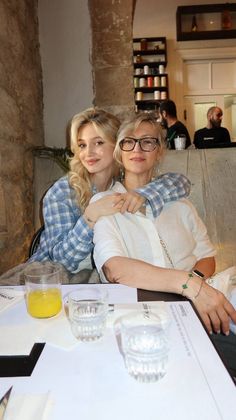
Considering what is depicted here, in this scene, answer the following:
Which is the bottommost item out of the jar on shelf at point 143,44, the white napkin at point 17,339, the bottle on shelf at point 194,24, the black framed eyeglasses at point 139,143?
the white napkin at point 17,339

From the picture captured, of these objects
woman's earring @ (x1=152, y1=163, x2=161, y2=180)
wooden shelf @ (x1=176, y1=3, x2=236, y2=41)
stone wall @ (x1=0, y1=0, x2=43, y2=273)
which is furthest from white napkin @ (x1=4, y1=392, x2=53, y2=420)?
wooden shelf @ (x1=176, y1=3, x2=236, y2=41)

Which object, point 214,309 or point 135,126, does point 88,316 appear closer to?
point 214,309

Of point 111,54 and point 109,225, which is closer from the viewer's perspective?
point 109,225

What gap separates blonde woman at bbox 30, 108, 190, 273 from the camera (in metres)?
1.30

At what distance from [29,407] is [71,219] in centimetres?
105

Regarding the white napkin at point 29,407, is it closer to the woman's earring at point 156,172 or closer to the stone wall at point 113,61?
the woman's earring at point 156,172

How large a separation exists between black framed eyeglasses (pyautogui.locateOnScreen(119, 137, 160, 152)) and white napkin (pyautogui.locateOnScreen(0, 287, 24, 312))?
71 cm

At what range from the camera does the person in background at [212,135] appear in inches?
113

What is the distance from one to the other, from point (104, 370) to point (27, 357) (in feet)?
0.50

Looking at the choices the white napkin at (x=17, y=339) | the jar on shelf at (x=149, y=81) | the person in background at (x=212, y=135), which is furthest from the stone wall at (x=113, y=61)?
the jar on shelf at (x=149, y=81)

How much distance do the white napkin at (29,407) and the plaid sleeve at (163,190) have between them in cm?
88

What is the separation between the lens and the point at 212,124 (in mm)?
3525

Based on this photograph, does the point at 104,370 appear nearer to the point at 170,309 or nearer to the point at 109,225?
the point at 170,309

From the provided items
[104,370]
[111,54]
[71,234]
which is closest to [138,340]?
[104,370]
